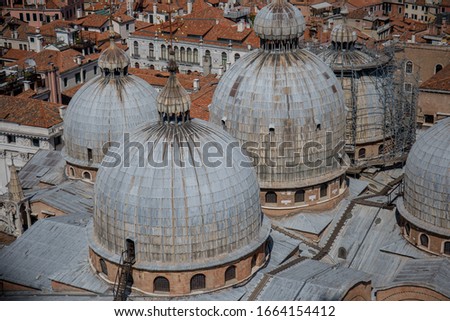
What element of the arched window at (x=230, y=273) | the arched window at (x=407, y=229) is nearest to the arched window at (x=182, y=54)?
the arched window at (x=407, y=229)

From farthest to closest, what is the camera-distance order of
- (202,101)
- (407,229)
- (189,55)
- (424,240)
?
(189,55), (202,101), (407,229), (424,240)

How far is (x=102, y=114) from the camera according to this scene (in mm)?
46562

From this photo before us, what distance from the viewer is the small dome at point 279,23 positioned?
4288 cm

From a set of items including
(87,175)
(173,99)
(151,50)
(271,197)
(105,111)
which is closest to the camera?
(173,99)

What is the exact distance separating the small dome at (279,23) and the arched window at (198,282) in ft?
49.8

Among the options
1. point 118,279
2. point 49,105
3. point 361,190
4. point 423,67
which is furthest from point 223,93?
point 423,67

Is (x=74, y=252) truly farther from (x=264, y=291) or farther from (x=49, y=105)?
(x=49, y=105)

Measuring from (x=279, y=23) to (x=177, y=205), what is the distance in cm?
1440

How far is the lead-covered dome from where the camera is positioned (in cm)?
4656

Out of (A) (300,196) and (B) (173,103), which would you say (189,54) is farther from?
(B) (173,103)

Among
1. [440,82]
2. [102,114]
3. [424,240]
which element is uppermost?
[102,114]

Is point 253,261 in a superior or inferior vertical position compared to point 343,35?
inferior

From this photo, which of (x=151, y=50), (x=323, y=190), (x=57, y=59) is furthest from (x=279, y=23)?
(x=151, y=50)

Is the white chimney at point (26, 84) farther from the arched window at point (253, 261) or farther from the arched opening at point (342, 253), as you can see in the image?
the arched window at point (253, 261)
